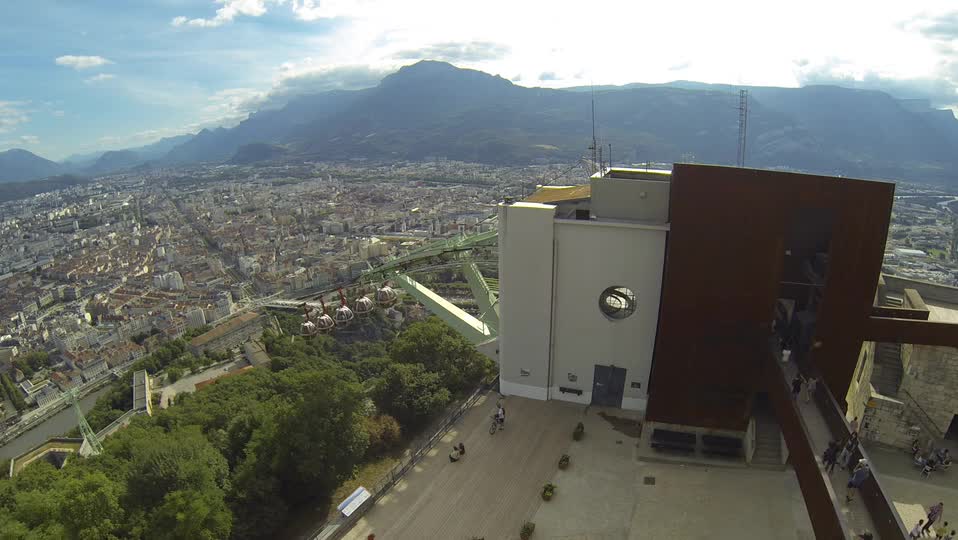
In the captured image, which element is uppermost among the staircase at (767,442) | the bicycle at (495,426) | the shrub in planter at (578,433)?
the staircase at (767,442)

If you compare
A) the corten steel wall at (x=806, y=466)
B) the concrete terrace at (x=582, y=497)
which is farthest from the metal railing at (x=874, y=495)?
the concrete terrace at (x=582, y=497)

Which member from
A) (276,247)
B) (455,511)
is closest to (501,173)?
(276,247)

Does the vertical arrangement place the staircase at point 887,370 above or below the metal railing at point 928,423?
above

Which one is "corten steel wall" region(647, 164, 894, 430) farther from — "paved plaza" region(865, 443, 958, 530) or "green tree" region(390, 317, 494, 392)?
"green tree" region(390, 317, 494, 392)

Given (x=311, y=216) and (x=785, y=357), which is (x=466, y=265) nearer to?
(x=785, y=357)

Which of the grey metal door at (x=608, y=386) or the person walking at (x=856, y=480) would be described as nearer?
the person walking at (x=856, y=480)

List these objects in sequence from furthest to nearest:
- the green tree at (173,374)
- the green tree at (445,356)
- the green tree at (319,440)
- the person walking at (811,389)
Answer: the green tree at (173,374)
the green tree at (445,356)
the green tree at (319,440)
the person walking at (811,389)

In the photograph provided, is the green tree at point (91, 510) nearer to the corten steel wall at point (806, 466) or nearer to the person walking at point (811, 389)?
the corten steel wall at point (806, 466)

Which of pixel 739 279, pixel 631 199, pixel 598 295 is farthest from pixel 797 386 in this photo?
pixel 631 199
